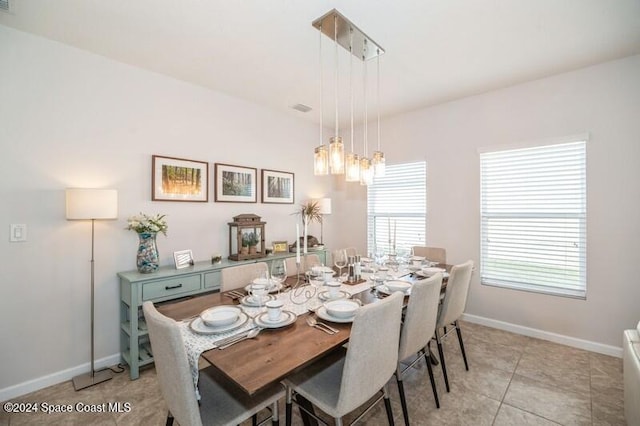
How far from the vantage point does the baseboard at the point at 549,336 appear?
2.75 m

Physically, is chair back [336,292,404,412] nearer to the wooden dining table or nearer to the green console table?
the wooden dining table

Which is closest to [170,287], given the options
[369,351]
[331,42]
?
[369,351]

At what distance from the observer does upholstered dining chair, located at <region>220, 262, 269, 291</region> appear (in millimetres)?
2299

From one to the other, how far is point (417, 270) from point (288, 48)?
2348 mm

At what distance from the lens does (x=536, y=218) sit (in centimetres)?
316

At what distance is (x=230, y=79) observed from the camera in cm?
310

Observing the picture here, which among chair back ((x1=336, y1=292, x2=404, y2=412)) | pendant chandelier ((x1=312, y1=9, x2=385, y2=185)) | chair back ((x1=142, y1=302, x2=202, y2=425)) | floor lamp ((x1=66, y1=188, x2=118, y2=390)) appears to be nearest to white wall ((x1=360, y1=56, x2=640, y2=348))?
pendant chandelier ((x1=312, y1=9, x2=385, y2=185))

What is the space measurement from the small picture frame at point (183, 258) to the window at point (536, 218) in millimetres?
3360

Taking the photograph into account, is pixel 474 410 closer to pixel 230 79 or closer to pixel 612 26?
pixel 612 26

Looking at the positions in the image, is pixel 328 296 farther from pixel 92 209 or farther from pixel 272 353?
pixel 92 209

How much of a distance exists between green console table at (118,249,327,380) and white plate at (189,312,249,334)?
111 cm

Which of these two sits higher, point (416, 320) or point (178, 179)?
point (178, 179)

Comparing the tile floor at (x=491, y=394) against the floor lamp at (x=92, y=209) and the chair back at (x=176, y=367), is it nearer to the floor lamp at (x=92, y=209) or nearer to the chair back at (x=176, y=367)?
the floor lamp at (x=92, y=209)

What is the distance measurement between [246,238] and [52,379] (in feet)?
6.53
